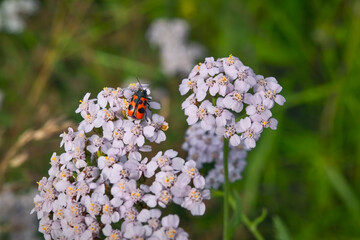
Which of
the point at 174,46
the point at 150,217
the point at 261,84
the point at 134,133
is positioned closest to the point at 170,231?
the point at 150,217

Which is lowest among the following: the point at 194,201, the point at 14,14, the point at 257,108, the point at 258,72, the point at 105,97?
the point at 194,201

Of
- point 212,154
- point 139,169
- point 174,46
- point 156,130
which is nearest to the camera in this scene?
point 139,169

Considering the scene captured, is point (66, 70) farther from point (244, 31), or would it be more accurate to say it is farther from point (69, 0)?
point (244, 31)

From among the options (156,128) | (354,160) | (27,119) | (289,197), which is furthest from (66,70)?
(156,128)

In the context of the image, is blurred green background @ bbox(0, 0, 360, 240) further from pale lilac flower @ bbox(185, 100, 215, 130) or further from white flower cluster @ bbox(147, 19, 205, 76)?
pale lilac flower @ bbox(185, 100, 215, 130)

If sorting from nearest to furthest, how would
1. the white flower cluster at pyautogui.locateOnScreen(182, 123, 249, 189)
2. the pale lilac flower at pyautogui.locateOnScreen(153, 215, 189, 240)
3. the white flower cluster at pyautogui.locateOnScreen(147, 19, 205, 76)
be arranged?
the pale lilac flower at pyautogui.locateOnScreen(153, 215, 189, 240) → the white flower cluster at pyautogui.locateOnScreen(182, 123, 249, 189) → the white flower cluster at pyautogui.locateOnScreen(147, 19, 205, 76)

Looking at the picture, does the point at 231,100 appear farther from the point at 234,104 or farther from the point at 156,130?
the point at 156,130

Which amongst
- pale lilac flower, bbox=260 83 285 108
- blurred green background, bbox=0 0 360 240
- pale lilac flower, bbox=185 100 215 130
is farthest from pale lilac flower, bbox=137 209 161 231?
blurred green background, bbox=0 0 360 240
